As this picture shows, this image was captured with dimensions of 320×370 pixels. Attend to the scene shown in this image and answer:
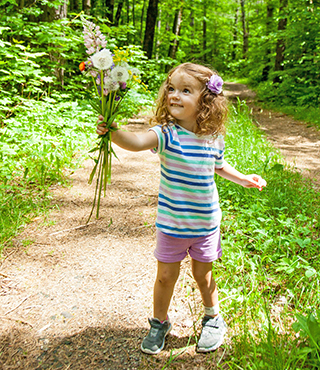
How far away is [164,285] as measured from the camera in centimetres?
163

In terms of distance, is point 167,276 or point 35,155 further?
point 35,155

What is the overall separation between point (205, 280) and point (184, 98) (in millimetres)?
1011

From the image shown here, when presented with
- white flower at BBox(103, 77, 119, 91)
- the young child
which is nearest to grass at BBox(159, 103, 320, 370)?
the young child

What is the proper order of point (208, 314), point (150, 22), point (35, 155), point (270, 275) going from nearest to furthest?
1. point (208, 314)
2. point (270, 275)
3. point (35, 155)
4. point (150, 22)

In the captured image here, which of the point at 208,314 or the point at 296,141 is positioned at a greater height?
the point at 296,141

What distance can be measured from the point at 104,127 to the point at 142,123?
6401 mm

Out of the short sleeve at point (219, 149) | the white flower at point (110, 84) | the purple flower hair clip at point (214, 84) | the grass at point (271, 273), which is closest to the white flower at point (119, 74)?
the white flower at point (110, 84)

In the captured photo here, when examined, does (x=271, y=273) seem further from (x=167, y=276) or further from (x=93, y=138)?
(x=93, y=138)

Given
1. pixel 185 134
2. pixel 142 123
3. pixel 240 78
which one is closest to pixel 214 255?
pixel 185 134

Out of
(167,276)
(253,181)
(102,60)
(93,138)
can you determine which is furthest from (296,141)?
(102,60)

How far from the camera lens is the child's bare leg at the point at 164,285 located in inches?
62.9

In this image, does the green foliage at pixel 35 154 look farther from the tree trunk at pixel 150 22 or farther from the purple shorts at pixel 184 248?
the tree trunk at pixel 150 22

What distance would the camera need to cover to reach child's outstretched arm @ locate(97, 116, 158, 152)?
1.31 m

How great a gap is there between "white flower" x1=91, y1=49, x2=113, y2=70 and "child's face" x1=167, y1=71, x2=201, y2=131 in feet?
1.27
